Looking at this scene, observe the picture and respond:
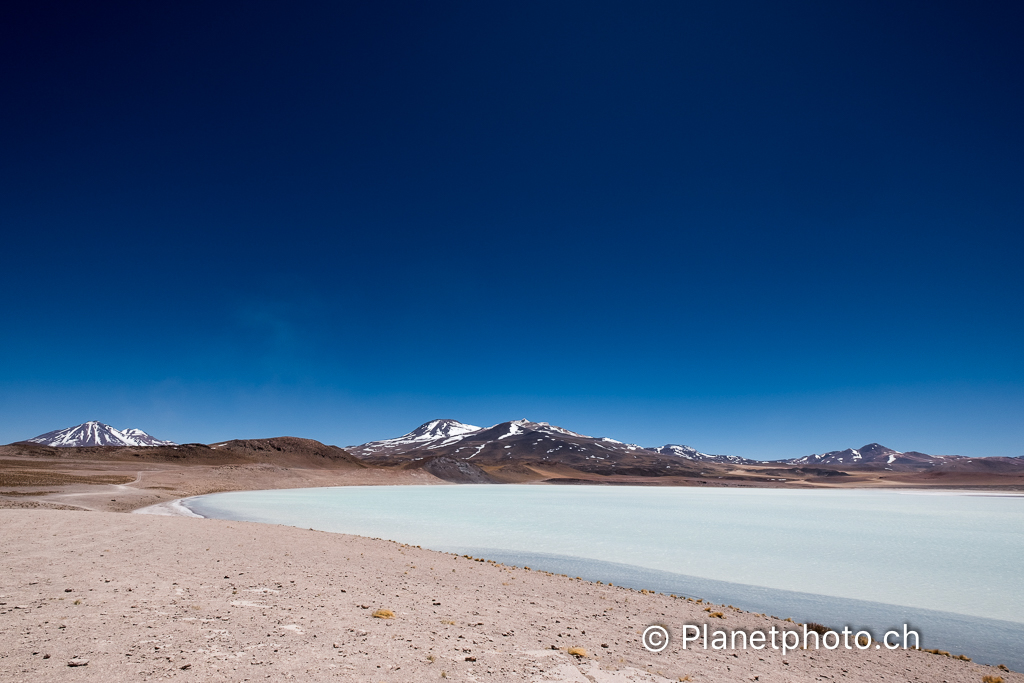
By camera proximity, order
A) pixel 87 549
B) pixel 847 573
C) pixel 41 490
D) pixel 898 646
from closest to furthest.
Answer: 1. pixel 898 646
2. pixel 87 549
3. pixel 847 573
4. pixel 41 490

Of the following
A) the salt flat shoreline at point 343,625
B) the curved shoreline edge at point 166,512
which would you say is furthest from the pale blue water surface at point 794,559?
the salt flat shoreline at point 343,625

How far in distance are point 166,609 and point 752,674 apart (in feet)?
30.7

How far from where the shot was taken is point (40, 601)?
7.95 m

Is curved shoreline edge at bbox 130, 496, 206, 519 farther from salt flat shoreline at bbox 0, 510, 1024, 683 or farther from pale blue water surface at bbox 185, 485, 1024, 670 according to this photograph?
salt flat shoreline at bbox 0, 510, 1024, 683

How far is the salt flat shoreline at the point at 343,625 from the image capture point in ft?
19.4

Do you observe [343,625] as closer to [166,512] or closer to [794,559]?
[794,559]

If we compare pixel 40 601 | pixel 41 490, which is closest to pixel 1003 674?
pixel 40 601

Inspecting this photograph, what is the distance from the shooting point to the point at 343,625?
749cm

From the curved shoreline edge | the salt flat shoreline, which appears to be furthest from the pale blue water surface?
the salt flat shoreline

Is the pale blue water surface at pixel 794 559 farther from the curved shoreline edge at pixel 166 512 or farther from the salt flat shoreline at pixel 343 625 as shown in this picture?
the salt flat shoreline at pixel 343 625

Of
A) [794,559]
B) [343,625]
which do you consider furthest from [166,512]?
[794,559]

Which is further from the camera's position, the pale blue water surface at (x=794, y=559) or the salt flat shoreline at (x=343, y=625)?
the pale blue water surface at (x=794, y=559)

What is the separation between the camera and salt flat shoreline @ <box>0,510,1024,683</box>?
590 centimetres

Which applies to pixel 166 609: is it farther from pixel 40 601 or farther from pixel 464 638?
pixel 464 638
